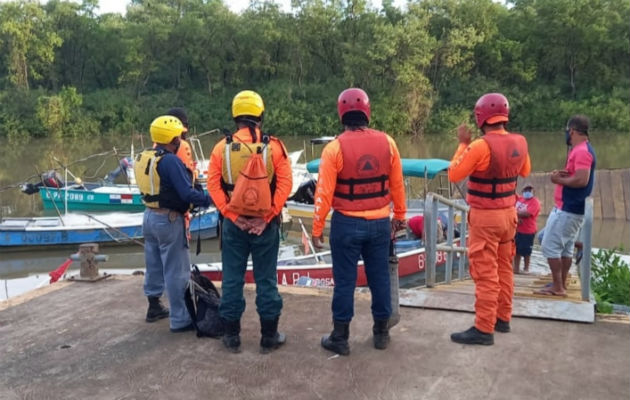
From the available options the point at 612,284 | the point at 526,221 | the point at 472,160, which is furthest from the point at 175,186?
the point at 526,221

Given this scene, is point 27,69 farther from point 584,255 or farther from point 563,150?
point 584,255

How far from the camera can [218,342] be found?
4586 millimetres

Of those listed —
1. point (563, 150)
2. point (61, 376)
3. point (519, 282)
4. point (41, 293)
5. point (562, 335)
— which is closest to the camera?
point (61, 376)

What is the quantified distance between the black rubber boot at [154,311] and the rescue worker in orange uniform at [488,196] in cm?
251

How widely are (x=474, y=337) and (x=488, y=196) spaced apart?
1033mm

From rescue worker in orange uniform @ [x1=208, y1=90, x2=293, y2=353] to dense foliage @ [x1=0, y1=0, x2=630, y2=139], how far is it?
3935 cm

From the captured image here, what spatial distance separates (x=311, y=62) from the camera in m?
50.6

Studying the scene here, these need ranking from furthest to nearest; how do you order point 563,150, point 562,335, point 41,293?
1. point 563,150
2. point 41,293
3. point 562,335

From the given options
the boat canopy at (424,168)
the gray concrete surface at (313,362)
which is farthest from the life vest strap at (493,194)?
the boat canopy at (424,168)

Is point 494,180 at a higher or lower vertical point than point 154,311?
higher

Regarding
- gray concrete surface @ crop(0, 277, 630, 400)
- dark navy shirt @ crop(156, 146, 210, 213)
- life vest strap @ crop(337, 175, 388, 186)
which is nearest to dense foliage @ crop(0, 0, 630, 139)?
gray concrete surface @ crop(0, 277, 630, 400)

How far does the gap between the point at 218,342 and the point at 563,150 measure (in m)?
29.1

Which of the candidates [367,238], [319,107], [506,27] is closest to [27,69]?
[319,107]

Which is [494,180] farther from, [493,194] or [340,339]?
[340,339]
